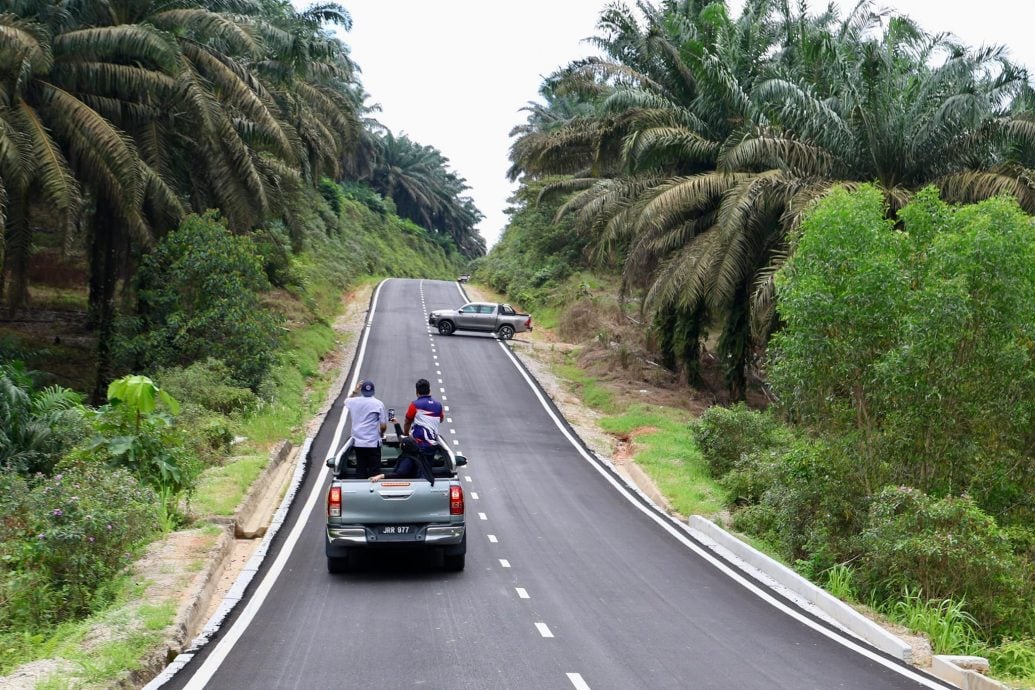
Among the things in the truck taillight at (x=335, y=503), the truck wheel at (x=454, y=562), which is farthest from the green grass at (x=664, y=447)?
the truck taillight at (x=335, y=503)

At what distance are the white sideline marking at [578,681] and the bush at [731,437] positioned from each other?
13506 mm

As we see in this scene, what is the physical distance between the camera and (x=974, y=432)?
1415 cm

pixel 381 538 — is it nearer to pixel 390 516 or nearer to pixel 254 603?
pixel 390 516

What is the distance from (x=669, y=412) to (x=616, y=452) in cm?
460

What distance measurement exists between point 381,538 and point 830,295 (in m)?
7.29

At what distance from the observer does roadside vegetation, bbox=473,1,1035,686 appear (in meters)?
13.0

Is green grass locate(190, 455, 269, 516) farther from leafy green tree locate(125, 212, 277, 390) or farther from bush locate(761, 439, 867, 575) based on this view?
bush locate(761, 439, 867, 575)

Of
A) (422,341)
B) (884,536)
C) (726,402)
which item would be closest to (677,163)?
(726,402)

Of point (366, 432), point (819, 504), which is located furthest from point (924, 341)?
point (366, 432)

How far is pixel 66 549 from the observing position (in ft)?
35.6

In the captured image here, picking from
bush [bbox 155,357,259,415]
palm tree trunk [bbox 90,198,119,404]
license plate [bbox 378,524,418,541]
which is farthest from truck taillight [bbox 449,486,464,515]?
palm tree trunk [bbox 90,198,119,404]

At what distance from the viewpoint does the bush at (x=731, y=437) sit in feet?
72.4

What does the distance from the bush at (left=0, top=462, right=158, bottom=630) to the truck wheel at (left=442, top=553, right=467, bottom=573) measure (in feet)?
12.7

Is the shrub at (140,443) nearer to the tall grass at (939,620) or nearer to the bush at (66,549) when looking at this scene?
the bush at (66,549)
